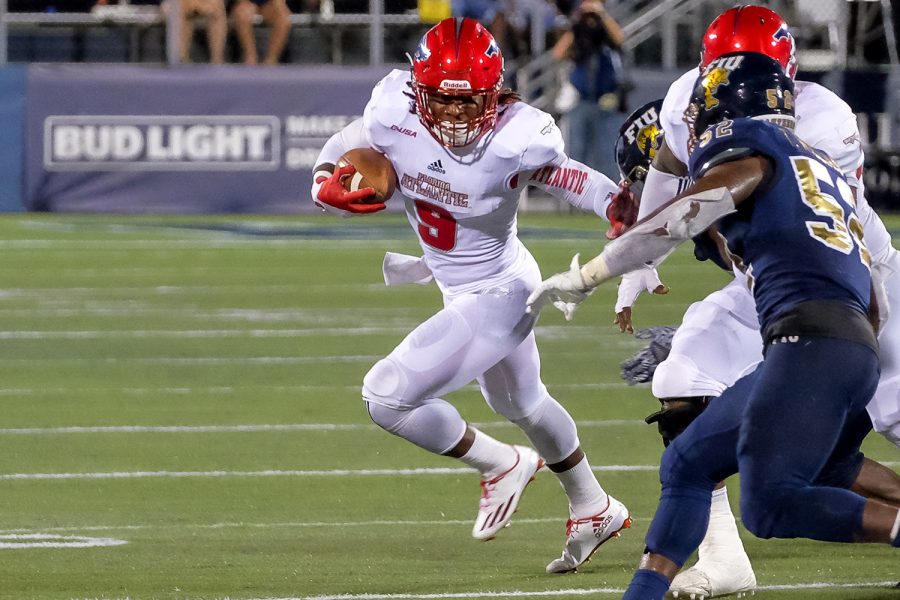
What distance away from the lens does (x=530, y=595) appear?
15.3 ft

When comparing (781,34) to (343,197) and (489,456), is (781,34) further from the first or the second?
(489,456)

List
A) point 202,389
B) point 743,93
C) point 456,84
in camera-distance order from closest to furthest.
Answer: point 743,93 < point 456,84 < point 202,389

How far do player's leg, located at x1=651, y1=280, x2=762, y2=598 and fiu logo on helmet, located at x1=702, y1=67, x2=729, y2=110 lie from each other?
31.3 inches

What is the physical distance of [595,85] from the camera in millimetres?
16281

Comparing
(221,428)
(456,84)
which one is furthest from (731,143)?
(221,428)

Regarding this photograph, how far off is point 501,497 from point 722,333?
2.96ft

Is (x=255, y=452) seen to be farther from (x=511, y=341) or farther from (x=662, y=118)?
(x=662, y=118)

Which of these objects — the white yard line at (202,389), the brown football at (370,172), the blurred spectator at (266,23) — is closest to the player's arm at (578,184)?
the brown football at (370,172)

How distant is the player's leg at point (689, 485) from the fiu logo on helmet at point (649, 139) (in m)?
1.36

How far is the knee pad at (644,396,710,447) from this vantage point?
4.68 m

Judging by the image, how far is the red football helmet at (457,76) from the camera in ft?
16.9

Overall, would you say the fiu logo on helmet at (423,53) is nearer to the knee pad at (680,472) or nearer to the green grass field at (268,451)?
the green grass field at (268,451)

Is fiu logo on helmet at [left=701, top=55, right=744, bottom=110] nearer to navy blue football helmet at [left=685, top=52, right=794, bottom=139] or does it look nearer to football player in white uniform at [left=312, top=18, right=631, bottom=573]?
navy blue football helmet at [left=685, top=52, right=794, bottom=139]

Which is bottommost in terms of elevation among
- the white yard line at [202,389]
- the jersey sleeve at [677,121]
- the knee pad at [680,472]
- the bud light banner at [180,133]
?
the bud light banner at [180,133]
